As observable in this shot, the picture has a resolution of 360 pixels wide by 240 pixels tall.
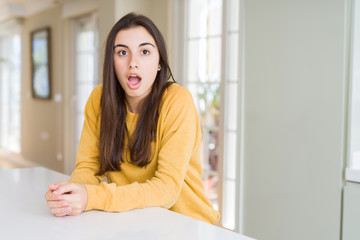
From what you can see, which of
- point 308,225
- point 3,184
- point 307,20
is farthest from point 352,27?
point 3,184

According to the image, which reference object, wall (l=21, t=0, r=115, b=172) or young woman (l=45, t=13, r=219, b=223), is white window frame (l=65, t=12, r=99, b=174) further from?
young woman (l=45, t=13, r=219, b=223)

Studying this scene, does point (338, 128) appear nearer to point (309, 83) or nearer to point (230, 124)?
point (309, 83)

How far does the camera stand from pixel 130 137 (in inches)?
50.3

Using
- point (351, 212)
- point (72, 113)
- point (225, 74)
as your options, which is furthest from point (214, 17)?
point (72, 113)

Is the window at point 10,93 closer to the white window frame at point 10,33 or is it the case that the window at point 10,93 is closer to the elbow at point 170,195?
the white window frame at point 10,33

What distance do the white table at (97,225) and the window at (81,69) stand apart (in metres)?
3.95

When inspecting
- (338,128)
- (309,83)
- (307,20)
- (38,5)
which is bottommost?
(338,128)

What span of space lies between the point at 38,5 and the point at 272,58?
4468mm

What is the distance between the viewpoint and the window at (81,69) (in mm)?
4941

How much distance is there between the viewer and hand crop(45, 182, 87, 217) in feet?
3.08

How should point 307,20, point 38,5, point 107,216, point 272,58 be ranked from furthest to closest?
1. point 38,5
2. point 272,58
3. point 307,20
4. point 107,216

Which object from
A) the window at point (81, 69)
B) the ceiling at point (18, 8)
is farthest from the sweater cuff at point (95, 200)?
the ceiling at point (18, 8)

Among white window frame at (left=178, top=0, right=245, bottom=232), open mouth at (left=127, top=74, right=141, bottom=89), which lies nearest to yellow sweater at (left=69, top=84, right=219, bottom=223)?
open mouth at (left=127, top=74, right=141, bottom=89)

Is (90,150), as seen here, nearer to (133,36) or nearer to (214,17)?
(133,36)
